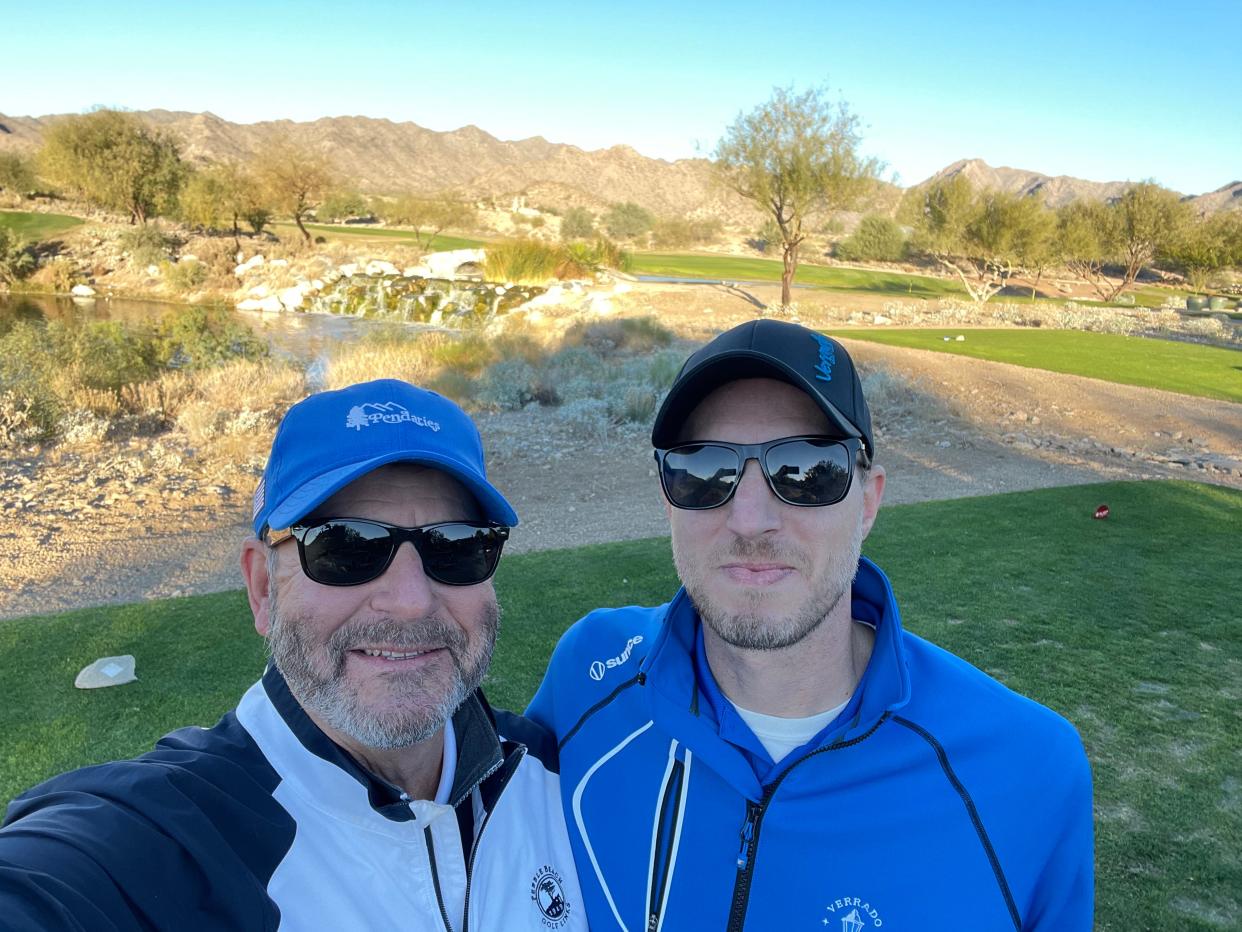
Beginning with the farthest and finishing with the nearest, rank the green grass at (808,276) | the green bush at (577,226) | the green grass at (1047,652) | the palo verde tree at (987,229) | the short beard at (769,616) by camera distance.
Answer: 1. the green bush at (577,226)
2. the green grass at (808,276)
3. the palo verde tree at (987,229)
4. the green grass at (1047,652)
5. the short beard at (769,616)

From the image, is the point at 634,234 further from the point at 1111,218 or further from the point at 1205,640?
the point at 1205,640

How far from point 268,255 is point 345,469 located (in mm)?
42198

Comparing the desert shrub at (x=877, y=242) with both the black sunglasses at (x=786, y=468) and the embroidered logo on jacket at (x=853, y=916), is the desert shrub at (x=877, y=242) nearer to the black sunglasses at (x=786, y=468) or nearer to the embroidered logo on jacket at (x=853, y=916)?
the black sunglasses at (x=786, y=468)

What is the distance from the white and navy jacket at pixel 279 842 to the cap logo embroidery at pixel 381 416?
56 cm

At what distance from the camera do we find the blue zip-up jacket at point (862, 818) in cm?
154

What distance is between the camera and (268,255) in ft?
129

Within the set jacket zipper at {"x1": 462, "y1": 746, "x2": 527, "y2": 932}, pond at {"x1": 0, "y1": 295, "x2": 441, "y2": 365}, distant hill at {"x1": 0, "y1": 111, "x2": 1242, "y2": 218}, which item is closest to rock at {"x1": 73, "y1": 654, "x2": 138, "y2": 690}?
jacket zipper at {"x1": 462, "y1": 746, "x2": 527, "y2": 932}

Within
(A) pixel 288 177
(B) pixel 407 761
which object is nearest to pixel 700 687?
(B) pixel 407 761

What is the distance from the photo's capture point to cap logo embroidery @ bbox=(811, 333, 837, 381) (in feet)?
6.02

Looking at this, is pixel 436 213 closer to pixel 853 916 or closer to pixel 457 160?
pixel 853 916

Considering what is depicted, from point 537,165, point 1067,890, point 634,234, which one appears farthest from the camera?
point 537,165

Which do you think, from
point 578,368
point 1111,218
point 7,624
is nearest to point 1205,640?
point 7,624

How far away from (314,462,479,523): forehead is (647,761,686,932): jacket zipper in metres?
0.73

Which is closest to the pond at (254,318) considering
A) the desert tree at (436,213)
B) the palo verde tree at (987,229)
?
the desert tree at (436,213)
